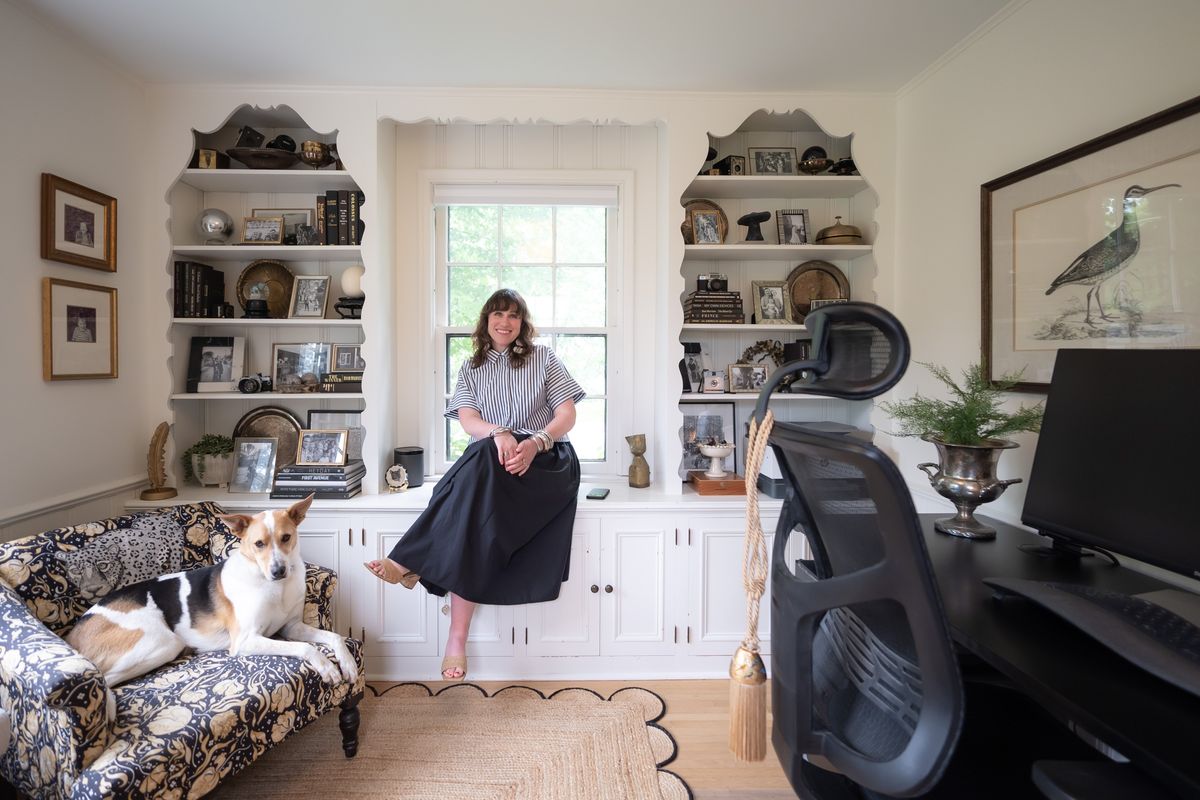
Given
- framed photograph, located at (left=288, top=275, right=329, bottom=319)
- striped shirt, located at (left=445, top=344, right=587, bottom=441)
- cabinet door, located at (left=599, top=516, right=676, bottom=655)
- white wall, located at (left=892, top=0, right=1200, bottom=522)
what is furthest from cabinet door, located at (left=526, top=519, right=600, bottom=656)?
framed photograph, located at (left=288, top=275, right=329, bottom=319)

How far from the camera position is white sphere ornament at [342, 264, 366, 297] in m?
2.62

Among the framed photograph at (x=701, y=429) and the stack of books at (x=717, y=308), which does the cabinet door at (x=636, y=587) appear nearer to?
the framed photograph at (x=701, y=429)

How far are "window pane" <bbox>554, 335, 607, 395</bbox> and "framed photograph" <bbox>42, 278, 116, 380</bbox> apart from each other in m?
1.88

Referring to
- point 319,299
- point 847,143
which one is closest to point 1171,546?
point 847,143

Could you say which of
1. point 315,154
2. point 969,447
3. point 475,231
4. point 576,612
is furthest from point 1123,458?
point 315,154

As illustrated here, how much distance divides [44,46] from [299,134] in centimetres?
93

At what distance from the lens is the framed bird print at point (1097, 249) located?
136cm

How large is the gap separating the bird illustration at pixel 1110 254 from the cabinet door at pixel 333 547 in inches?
106

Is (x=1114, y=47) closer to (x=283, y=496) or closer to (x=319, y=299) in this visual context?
(x=319, y=299)

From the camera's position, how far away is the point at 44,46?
6.46 ft

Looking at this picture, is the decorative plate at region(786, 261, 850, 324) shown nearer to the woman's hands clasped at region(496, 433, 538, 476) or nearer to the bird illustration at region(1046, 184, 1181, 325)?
the bird illustration at region(1046, 184, 1181, 325)

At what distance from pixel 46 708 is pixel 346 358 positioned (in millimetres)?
1727

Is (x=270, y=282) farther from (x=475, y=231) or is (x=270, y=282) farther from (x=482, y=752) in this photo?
(x=482, y=752)

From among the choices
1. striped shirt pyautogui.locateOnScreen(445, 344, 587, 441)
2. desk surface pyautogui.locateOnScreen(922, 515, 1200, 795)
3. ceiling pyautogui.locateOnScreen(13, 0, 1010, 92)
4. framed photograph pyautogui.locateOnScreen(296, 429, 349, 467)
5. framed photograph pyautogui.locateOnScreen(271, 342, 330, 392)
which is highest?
ceiling pyautogui.locateOnScreen(13, 0, 1010, 92)
